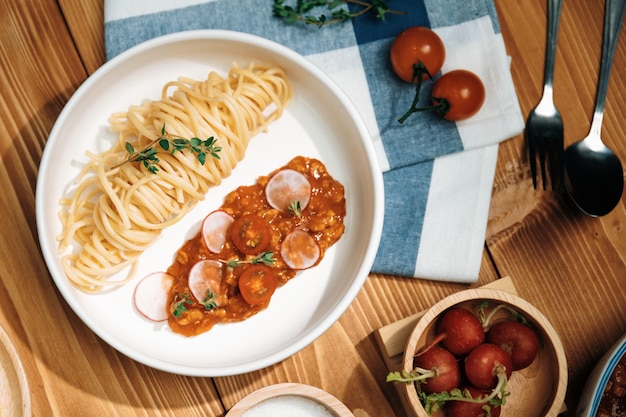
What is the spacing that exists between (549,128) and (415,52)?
0.55 m

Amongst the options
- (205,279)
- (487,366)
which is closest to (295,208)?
(205,279)

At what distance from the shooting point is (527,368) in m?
2.18

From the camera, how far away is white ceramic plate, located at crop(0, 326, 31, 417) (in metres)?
2.04

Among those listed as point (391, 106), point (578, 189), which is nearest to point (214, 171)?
point (391, 106)

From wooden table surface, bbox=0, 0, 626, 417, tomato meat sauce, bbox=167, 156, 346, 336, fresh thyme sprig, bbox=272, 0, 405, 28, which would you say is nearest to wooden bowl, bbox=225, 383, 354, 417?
wooden table surface, bbox=0, 0, 626, 417

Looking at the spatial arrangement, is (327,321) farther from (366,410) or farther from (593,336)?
(593,336)

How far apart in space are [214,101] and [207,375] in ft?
2.71

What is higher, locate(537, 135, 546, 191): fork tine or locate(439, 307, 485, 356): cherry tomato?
locate(537, 135, 546, 191): fork tine

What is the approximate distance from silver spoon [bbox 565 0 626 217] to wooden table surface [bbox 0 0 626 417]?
0.04 meters

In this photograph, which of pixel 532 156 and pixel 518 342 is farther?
pixel 532 156

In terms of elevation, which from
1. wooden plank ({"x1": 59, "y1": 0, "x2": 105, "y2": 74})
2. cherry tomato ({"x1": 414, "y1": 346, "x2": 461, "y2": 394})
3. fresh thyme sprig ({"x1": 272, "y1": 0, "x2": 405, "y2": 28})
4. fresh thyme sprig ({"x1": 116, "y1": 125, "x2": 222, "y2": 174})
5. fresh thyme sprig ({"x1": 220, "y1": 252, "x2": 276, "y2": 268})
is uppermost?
wooden plank ({"x1": 59, "y1": 0, "x2": 105, "y2": 74})

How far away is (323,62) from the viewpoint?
228 centimetres

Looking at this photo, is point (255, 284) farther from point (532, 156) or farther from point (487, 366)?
point (532, 156)

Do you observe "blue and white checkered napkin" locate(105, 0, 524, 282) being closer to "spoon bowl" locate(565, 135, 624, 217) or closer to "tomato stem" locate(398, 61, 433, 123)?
"tomato stem" locate(398, 61, 433, 123)
